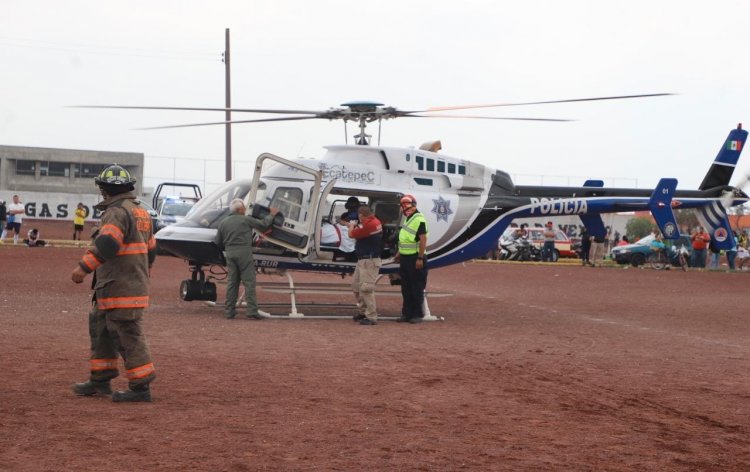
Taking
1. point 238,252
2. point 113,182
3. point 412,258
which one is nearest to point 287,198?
point 238,252

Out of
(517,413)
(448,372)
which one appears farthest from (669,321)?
(517,413)

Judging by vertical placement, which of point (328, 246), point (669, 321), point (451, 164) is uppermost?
point (451, 164)

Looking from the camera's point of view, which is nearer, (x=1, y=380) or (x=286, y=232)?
(x=1, y=380)

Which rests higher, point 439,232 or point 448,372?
point 439,232

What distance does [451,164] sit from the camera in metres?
17.3

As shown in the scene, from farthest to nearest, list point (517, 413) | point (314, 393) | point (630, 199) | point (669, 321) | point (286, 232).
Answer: point (630, 199)
point (669, 321)
point (286, 232)
point (314, 393)
point (517, 413)

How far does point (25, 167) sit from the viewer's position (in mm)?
75125

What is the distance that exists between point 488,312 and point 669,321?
121 inches

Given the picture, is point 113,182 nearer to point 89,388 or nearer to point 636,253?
point 89,388

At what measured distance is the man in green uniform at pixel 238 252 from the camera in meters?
14.9

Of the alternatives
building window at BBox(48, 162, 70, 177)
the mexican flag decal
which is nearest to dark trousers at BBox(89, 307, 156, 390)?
the mexican flag decal

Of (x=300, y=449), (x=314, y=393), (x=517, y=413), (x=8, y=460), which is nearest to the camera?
(x=8, y=460)

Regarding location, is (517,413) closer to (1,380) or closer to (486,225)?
(1,380)

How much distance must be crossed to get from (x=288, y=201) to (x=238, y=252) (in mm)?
1274
